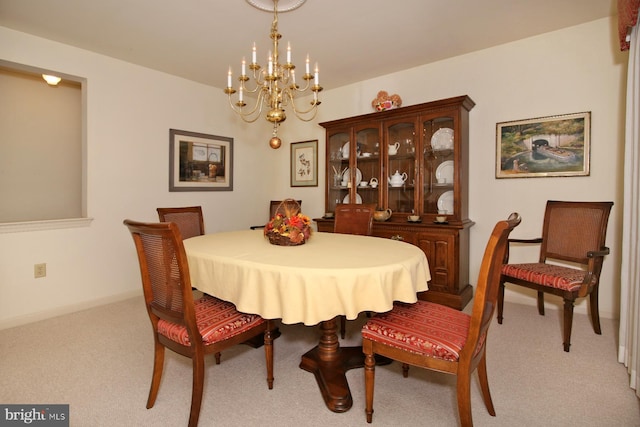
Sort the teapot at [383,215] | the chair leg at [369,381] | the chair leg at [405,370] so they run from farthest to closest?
the teapot at [383,215]
the chair leg at [405,370]
the chair leg at [369,381]

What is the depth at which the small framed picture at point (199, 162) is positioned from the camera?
3.78m

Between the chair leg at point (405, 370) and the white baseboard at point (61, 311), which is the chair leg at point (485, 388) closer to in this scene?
the chair leg at point (405, 370)

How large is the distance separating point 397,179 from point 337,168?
0.80 meters

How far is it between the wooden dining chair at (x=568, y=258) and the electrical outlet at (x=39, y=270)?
12.9ft

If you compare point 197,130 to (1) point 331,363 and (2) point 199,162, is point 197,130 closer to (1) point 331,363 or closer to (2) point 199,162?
(2) point 199,162

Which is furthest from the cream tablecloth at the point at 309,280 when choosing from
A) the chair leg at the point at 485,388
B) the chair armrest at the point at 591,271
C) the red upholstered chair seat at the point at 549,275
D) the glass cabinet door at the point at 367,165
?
the glass cabinet door at the point at 367,165

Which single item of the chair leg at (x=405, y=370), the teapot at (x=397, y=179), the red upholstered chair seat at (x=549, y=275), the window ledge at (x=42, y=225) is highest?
the teapot at (x=397, y=179)

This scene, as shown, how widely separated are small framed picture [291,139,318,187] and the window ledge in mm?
2513

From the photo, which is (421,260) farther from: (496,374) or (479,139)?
(479,139)

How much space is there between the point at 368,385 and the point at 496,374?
3.08 feet

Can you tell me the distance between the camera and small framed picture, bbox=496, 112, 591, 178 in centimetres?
276

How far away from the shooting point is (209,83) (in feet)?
13.3

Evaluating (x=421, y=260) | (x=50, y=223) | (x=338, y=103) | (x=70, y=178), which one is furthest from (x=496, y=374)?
(x=70, y=178)

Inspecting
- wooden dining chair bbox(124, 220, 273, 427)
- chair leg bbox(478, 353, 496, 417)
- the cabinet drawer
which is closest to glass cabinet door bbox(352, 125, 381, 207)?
the cabinet drawer
